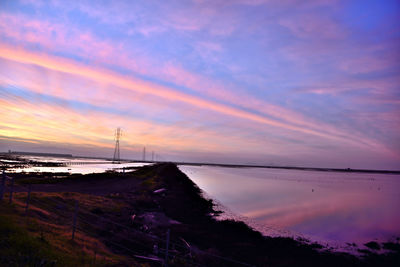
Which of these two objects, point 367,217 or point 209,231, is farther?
point 367,217

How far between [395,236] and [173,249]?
21865mm

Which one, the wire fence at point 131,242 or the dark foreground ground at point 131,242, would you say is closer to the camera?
the dark foreground ground at point 131,242

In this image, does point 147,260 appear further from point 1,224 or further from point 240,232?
point 240,232

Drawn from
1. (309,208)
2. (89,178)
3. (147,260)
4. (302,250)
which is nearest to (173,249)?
(147,260)

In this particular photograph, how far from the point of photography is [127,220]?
63.1ft

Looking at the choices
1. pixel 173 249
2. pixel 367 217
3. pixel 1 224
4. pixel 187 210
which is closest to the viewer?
pixel 1 224

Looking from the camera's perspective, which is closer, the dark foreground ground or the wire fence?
the dark foreground ground

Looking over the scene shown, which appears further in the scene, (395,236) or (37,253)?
(395,236)

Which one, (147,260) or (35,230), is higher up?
(35,230)

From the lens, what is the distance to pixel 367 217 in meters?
33.3

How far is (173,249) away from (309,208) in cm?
2959

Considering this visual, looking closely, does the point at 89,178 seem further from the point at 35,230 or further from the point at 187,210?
the point at 35,230

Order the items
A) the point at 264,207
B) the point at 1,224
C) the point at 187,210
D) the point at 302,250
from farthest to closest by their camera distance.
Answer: the point at 264,207, the point at 187,210, the point at 302,250, the point at 1,224

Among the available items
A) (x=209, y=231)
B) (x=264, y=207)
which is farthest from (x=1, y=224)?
(x=264, y=207)
